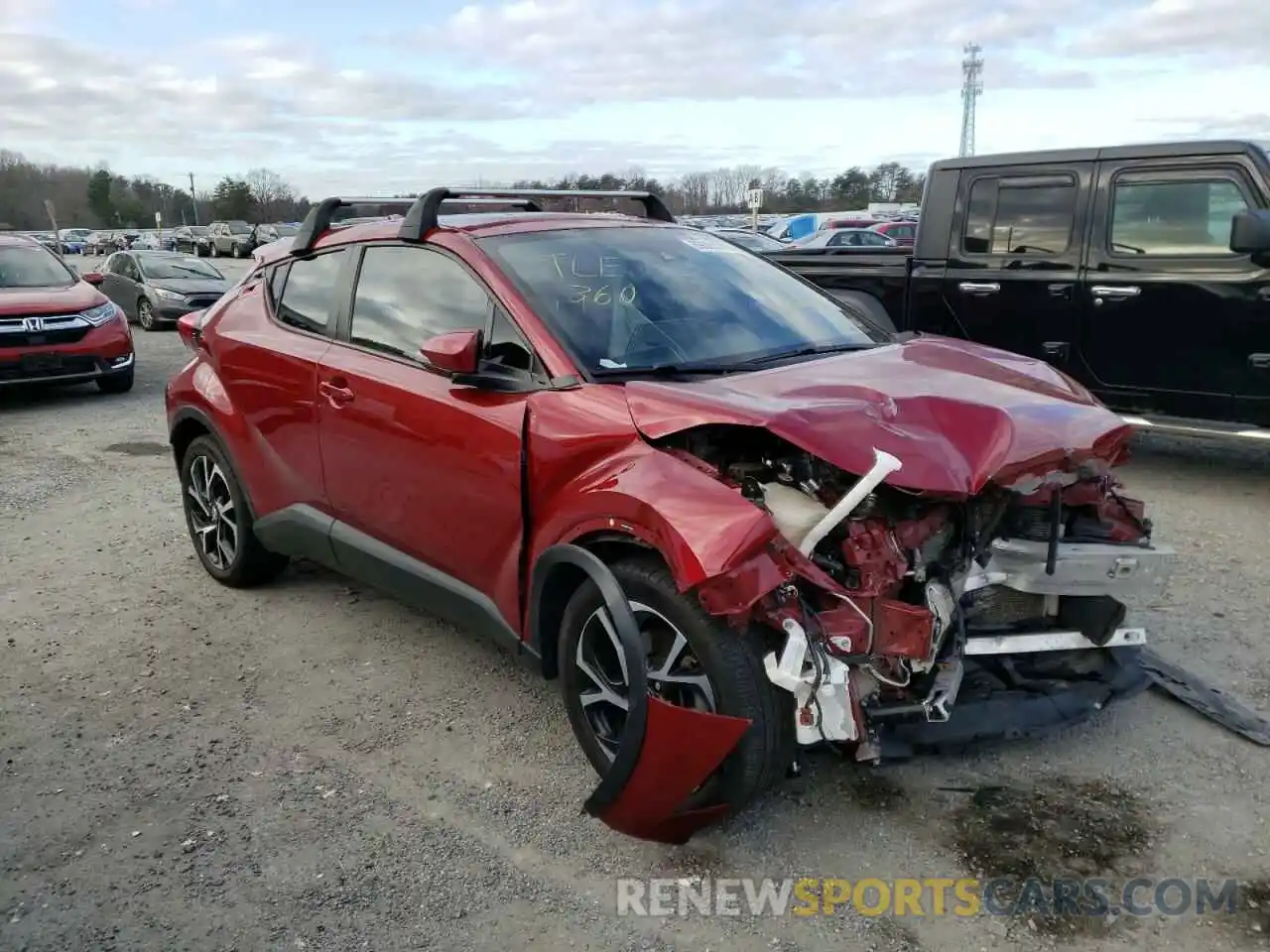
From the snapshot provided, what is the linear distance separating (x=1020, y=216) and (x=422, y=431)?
16.8 feet

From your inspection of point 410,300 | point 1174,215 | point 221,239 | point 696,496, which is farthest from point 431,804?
point 221,239

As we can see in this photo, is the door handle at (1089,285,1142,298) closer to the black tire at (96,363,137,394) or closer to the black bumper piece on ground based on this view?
the black bumper piece on ground

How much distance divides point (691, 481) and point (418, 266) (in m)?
1.73

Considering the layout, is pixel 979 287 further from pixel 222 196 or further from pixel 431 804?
pixel 222 196

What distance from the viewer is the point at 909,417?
3.04 metres

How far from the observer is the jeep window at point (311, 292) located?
14.4 feet

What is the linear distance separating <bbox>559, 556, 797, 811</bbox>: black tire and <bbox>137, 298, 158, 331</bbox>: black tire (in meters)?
16.8

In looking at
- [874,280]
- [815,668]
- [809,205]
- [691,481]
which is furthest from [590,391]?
[809,205]

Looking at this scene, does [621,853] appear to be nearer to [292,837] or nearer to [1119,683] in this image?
[292,837]

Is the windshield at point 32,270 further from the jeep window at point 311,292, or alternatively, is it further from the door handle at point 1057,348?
the door handle at point 1057,348

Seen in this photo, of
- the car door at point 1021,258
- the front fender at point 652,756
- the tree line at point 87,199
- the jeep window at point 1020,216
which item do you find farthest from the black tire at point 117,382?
the tree line at point 87,199

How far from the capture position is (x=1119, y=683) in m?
3.35

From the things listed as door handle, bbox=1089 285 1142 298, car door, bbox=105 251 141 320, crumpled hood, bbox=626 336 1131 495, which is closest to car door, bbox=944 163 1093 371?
door handle, bbox=1089 285 1142 298

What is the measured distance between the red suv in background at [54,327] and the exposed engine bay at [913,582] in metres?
9.61
